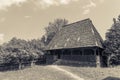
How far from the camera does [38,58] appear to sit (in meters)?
50.0

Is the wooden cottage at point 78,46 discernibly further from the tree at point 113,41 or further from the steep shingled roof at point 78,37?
the tree at point 113,41

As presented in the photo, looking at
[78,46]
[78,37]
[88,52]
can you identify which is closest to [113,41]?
[88,52]

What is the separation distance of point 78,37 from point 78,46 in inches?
131

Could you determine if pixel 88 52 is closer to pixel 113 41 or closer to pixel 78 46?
pixel 78 46

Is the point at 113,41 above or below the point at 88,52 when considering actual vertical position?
above

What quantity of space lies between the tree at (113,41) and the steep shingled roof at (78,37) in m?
1.61

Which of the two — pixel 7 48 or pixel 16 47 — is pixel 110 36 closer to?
pixel 16 47

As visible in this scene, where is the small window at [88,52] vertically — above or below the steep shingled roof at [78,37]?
below

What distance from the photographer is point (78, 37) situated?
41000mm

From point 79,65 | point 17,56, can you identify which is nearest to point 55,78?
point 79,65

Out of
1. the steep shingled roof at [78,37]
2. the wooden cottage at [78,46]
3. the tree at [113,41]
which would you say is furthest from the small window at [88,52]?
the tree at [113,41]

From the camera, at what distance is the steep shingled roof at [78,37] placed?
37.1 metres

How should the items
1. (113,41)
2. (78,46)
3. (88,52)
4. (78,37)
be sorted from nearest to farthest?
(113,41), (88,52), (78,46), (78,37)

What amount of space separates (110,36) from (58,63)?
14.1 metres
